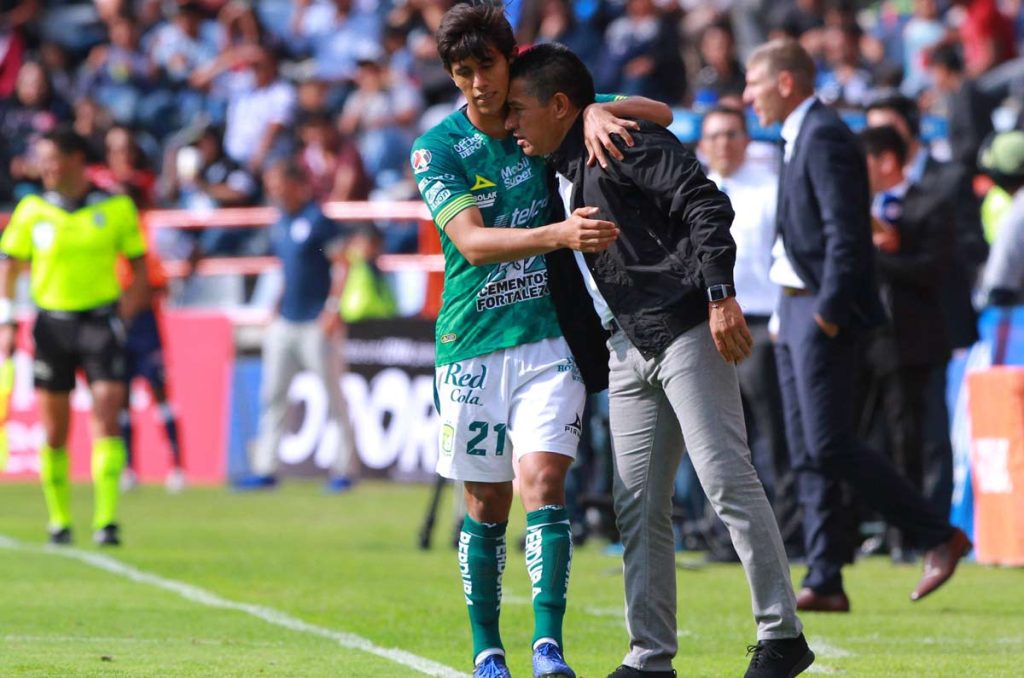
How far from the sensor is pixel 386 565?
10.8 metres

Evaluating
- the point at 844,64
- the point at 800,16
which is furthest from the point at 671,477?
the point at 800,16

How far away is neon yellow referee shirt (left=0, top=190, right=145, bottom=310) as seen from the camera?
12.0 meters

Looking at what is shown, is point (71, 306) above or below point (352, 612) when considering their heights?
above

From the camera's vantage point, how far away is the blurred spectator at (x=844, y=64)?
649 inches

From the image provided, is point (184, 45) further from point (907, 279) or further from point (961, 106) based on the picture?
point (907, 279)

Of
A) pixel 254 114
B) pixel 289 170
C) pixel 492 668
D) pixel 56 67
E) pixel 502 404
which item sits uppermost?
pixel 56 67

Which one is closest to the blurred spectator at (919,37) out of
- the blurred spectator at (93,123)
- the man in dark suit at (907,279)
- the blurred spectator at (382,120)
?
the blurred spectator at (382,120)

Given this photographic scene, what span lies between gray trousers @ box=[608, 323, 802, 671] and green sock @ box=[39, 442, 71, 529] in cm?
678

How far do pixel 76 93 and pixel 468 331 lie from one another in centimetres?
1883

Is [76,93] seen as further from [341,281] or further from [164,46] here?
[341,281]

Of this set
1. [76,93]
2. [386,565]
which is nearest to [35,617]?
[386,565]

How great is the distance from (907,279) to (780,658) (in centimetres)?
513

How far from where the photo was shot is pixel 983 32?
60.1 feet

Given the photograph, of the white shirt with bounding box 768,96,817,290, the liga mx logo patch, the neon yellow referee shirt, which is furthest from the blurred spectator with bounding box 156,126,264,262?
the liga mx logo patch
